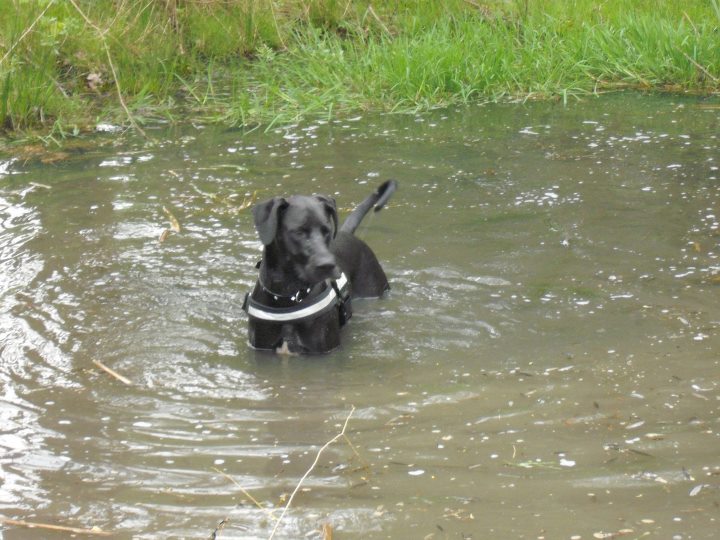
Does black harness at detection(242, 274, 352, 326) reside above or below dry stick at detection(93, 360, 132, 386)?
above

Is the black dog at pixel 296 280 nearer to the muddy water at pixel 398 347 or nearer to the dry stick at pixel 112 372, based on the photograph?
the muddy water at pixel 398 347

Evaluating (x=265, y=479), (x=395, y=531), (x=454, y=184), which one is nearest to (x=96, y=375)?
(x=265, y=479)

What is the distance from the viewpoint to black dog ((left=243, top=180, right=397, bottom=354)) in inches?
201

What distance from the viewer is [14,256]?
6812mm

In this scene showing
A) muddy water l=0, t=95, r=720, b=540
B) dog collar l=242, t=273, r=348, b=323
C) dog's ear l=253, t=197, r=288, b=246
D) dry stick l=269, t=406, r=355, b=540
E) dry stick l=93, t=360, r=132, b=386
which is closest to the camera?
dry stick l=269, t=406, r=355, b=540

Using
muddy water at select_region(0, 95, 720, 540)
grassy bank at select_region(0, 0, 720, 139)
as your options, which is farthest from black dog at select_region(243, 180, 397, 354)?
grassy bank at select_region(0, 0, 720, 139)

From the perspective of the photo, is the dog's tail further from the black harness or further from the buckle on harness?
the black harness

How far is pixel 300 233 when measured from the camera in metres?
5.14

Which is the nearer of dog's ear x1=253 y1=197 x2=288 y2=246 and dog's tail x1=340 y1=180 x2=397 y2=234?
dog's ear x1=253 y1=197 x2=288 y2=246

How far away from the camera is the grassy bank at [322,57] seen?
1009 cm

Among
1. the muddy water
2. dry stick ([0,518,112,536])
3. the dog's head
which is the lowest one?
the muddy water

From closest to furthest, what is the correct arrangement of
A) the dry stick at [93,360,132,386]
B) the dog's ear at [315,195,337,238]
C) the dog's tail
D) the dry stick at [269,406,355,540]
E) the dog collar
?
the dry stick at [269,406,355,540] → the dry stick at [93,360,132,386] → the dog collar → the dog's ear at [315,195,337,238] → the dog's tail

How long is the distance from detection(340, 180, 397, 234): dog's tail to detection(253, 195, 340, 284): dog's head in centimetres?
93

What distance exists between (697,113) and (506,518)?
682 centimetres
